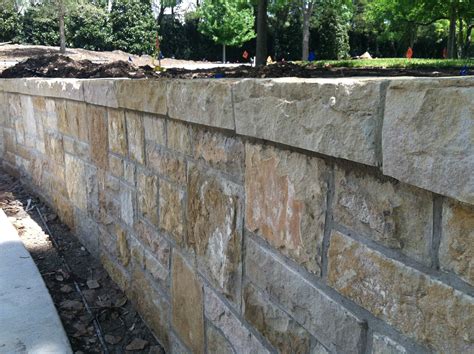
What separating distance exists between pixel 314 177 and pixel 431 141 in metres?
0.48

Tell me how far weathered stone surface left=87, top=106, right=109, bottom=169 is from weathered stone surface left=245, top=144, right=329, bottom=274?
196 cm

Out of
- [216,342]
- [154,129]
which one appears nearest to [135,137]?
[154,129]

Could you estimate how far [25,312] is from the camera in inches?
115

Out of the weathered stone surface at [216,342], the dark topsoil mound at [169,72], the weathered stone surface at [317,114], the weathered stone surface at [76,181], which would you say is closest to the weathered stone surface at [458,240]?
the weathered stone surface at [317,114]

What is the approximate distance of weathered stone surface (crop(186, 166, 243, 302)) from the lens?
1981 mm

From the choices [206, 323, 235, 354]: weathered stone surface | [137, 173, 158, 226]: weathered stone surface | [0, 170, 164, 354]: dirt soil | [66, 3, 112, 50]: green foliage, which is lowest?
[0, 170, 164, 354]: dirt soil

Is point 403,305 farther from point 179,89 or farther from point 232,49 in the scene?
point 232,49

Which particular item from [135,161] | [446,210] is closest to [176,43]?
[135,161]

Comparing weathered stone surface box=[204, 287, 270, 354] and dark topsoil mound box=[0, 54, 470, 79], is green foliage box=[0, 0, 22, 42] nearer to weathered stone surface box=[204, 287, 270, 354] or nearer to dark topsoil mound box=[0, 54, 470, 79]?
dark topsoil mound box=[0, 54, 470, 79]

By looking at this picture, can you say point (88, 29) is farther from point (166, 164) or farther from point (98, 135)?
point (166, 164)

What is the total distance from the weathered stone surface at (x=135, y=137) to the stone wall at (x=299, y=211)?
0.02 meters

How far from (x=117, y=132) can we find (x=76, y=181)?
123 centimetres

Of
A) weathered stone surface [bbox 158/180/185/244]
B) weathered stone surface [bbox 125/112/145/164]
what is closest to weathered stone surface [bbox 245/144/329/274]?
weathered stone surface [bbox 158/180/185/244]

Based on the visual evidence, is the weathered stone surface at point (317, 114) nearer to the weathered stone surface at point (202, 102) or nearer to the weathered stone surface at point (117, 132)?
the weathered stone surface at point (202, 102)
